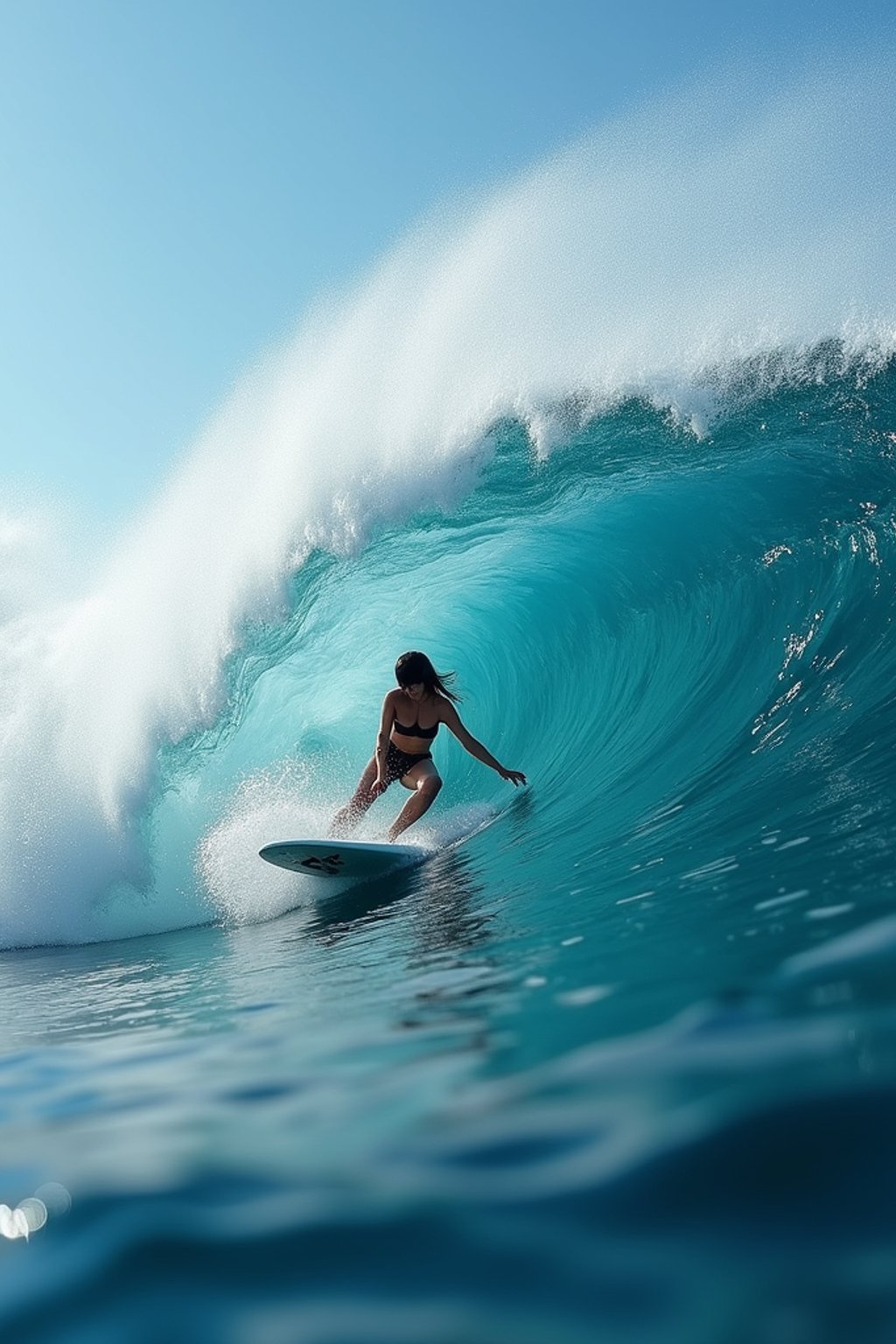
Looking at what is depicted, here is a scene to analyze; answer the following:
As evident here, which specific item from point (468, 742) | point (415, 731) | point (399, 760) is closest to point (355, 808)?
point (399, 760)

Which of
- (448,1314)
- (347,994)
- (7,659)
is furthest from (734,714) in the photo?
(7,659)

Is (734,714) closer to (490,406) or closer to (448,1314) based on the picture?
(490,406)

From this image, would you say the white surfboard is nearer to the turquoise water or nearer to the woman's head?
the turquoise water

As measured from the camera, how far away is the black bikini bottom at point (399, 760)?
7.73m

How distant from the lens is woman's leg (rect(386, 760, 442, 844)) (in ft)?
24.0

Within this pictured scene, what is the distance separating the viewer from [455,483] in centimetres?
1014

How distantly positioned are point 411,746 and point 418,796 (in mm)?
478

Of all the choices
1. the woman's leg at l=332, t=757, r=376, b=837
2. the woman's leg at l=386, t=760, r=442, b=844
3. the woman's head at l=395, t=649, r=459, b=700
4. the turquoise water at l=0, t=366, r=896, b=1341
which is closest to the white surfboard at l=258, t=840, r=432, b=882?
the turquoise water at l=0, t=366, r=896, b=1341

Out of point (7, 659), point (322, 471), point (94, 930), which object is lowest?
point (94, 930)

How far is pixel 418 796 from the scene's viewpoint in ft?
24.2

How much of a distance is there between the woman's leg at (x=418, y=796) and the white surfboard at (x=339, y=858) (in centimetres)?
68

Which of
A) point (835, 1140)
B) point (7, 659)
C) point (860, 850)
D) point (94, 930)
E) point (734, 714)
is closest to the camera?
point (835, 1140)

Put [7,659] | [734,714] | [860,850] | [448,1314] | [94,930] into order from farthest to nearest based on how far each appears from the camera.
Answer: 1. [7,659]
2. [94,930]
3. [734,714]
4. [860,850]
5. [448,1314]

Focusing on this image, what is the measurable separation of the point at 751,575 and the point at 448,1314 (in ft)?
26.7
